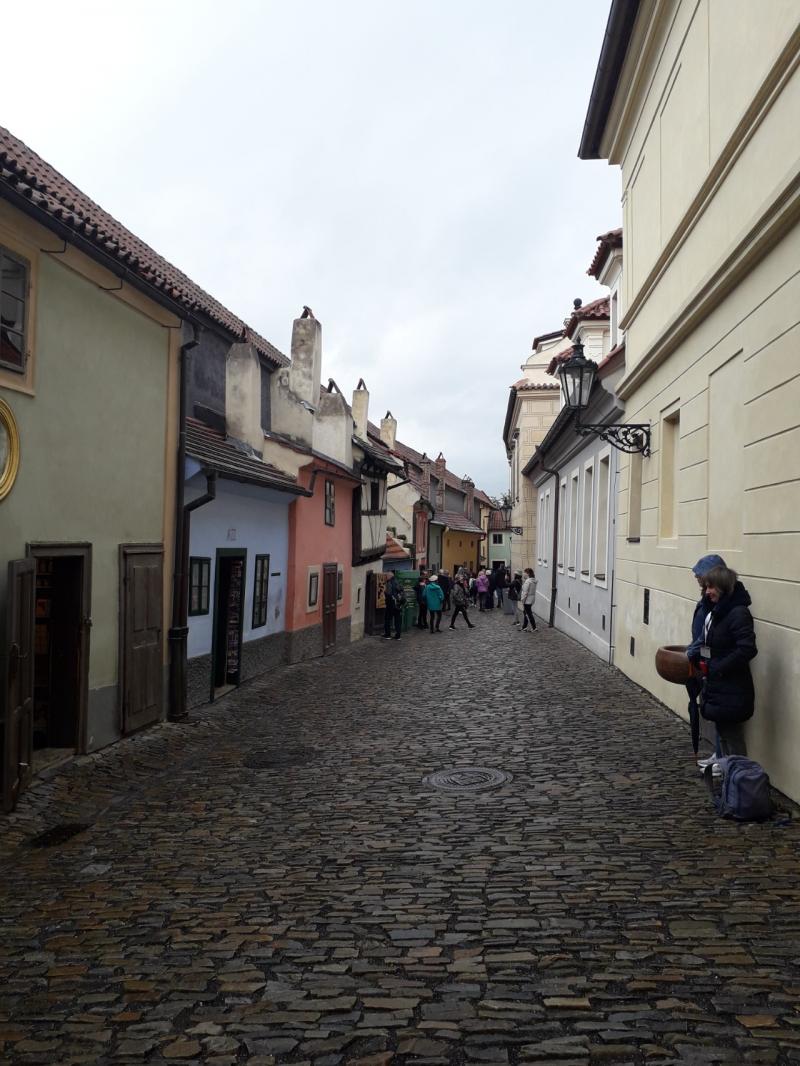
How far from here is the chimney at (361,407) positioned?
29.9 meters

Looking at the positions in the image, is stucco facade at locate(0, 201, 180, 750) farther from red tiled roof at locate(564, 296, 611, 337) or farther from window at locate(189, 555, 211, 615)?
red tiled roof at locate(564, 296, 611, 337)

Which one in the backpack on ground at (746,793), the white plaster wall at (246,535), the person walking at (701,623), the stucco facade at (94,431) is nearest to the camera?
the backpack on ground at (746,793)

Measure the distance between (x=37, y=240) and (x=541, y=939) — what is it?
6820 millimetres

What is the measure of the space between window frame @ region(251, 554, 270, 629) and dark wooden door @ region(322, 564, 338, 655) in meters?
4.36

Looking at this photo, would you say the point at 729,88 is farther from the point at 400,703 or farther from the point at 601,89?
the point at 400,703

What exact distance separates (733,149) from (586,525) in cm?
1201

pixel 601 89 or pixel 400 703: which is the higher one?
pixel 601 89

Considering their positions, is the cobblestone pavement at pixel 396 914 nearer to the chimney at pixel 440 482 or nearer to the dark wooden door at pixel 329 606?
the dark wooden door at pixel 329 606

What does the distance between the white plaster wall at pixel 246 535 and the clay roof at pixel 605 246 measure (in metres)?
8.07

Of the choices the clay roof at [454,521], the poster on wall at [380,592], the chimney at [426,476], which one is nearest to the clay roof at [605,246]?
the poster on wall at [380,592]

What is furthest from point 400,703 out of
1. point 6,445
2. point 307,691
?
point 6,445

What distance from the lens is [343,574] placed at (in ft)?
74.5

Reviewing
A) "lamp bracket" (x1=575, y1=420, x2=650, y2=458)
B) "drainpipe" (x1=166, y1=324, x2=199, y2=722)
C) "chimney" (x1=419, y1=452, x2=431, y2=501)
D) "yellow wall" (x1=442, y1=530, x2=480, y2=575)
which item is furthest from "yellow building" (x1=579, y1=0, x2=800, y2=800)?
"yellow wall" (x1=442, y1=530, x2=480, y2=575)

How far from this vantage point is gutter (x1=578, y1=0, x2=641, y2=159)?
1138 cm
